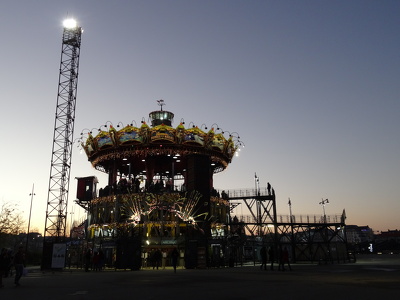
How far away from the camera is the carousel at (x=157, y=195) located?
3878 centimetres

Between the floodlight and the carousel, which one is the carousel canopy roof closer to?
the carousel

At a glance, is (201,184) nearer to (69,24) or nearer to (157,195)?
(157,195)

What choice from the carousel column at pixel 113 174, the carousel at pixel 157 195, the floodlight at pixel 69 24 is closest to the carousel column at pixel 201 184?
the carousel at pixel 157 195

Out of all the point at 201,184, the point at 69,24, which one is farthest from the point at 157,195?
the point at 69,24

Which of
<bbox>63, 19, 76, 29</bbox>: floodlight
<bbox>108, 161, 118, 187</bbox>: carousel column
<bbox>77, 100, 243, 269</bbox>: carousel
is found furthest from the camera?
<bbox>63, 19, 76, 29</bbox>: floodlight

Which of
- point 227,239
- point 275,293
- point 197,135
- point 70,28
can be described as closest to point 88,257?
point 227,239

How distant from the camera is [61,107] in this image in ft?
158

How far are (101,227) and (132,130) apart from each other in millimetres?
11637

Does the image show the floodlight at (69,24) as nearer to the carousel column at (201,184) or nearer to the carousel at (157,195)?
the carousel at (157,195)

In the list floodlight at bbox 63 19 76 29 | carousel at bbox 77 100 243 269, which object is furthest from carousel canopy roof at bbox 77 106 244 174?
floodlight at bbox 63 19 76 29

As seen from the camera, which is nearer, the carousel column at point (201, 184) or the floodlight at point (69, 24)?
the carousel column at point (201, 184)

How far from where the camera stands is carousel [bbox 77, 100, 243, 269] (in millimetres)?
38781

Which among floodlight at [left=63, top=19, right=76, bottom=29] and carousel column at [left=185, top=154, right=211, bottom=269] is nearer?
carousel column at [left=185, top=154, right=211, bottom=269]

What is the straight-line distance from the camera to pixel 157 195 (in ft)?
132
